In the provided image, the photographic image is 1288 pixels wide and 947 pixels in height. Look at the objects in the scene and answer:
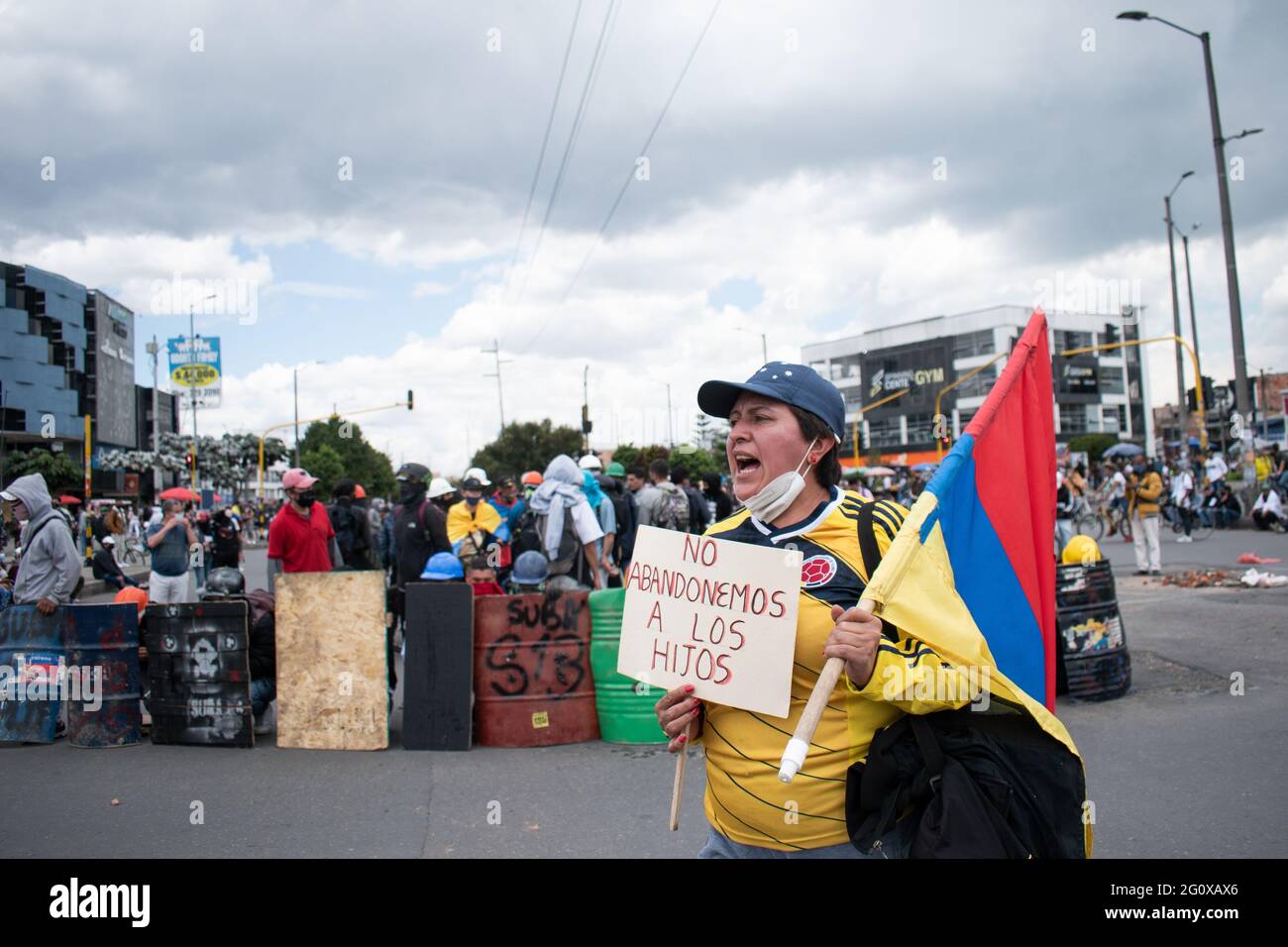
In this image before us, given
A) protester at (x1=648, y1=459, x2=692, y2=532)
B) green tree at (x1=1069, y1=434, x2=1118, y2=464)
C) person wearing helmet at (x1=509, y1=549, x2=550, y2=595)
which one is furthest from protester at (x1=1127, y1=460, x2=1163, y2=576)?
green tree at (x1=1069, y1=434, x2=1118, y2=464)

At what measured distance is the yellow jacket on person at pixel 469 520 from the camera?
1049 cm

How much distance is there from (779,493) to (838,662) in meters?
0.55

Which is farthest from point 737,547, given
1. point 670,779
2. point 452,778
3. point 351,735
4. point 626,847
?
point 351,735

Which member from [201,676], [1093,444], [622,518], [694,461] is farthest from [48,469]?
[1093,444]

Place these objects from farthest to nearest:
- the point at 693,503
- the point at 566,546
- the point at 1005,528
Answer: the point at 693,503 → the point at 566,546 → the point at 1005,528

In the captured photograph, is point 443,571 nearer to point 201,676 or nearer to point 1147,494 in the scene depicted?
point 201,676

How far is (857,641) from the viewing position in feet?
6.90

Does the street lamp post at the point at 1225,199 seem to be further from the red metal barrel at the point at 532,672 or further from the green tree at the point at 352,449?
the green tree at the point at 352,449

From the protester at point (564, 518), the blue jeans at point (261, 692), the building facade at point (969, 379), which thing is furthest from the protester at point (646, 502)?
the building facade at point (969, 379)

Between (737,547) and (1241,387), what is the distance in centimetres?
2332

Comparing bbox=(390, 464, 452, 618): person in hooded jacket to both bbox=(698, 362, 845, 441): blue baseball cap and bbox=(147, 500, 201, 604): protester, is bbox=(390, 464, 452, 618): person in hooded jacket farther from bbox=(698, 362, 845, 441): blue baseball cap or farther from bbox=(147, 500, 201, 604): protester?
bbox=(698, 362, 845, 441): blue baseball cap

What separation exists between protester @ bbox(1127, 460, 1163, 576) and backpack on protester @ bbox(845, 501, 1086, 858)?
13.5 meters

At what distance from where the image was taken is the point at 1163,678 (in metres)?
8.22
